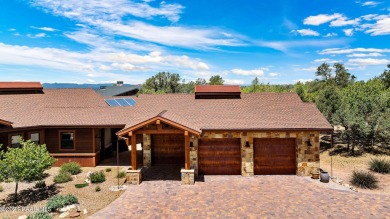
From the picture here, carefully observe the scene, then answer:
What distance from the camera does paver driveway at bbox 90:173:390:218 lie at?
1134 cm

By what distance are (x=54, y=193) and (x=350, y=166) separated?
21784 mm

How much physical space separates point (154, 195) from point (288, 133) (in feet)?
29.9

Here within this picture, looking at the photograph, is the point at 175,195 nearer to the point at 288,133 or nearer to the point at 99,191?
the point at 99,191

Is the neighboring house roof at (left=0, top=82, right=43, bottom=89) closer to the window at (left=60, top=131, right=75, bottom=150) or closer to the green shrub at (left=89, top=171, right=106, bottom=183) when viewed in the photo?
the window at (left=60, top=131, right=75, bottom=150)

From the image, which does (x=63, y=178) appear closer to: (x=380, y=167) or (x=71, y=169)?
(x=71, y=169)

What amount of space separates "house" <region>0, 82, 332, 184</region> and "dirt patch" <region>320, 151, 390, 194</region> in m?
3.47

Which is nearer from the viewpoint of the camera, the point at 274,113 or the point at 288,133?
the point at 288,133

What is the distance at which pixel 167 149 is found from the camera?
1916cm

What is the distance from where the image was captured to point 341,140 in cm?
3128

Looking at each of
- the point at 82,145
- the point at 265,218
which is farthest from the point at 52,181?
the point at 265,218

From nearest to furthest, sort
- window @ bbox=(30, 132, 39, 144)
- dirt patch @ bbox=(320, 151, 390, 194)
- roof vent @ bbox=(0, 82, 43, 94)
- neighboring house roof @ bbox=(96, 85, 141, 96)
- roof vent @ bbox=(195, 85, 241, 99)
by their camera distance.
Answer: dirt patch @ bbox=(320, 151, 390, 194) → window @ bbox=(30, 132, 39, 144) → roof vent @ bbox=(195, 85, 241, 99) → roof vent @ bbox=(0, 82, 43, 94) → neighboring house roof @ bbox=(96, 85, 141, 96)

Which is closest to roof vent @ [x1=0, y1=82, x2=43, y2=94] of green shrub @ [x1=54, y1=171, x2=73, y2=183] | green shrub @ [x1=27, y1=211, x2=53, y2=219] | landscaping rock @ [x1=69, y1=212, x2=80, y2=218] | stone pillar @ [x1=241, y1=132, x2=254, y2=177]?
green shrub @ [x1=54, y1=171, x2=73, y2=183]

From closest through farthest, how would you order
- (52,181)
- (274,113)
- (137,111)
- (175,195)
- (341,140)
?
(175,195) → (52,181) → (274,113) → (137,111) → (341,140)

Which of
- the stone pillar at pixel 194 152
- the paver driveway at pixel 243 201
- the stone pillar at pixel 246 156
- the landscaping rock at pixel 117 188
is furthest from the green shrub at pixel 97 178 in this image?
the stone pillar at pixel 246 156
